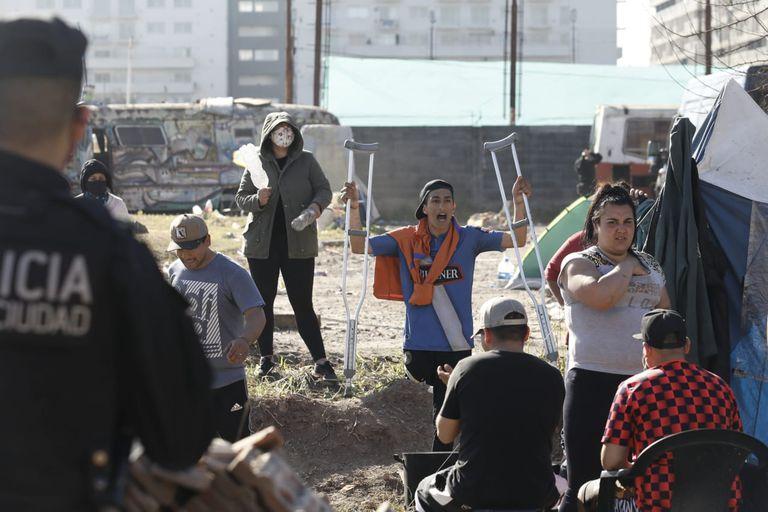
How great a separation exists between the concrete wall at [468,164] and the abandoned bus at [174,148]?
3155mm

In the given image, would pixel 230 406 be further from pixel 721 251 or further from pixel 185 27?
pixel 185 27

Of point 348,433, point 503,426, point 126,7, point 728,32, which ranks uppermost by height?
point 126,7

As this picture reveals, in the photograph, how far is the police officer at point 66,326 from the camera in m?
2.02

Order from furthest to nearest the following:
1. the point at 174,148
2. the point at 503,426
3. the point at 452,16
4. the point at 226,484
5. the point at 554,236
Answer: the point at 452,16 < the point at 174,148 < the point at 554,236 < the point at 503,426 < the point at 226,484

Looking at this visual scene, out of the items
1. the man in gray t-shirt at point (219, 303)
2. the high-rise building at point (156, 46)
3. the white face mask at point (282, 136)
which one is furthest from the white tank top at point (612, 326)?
the high-rise building at point (156, 46)

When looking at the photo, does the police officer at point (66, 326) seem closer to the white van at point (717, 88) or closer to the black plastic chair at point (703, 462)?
the black plastic chair at point (703, 462)

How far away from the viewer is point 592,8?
85062 millimetres

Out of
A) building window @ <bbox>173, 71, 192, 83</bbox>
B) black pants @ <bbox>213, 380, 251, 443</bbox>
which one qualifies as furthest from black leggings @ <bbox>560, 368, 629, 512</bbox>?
building window @ <bbox>173, 71, 192, 83</bbox>

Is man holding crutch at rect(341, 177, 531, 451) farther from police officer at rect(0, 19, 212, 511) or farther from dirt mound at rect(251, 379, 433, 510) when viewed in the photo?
police officer at rect(0, 19, 212, 511)

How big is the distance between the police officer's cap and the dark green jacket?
568cm

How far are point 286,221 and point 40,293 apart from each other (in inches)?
233

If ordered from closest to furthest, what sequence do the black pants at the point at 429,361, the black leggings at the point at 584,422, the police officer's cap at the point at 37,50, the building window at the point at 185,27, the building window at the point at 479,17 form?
the police officer's cap at the point at 37,50
the black leggings at the point at 584,422
the black pants at the point at 429,361
the building window at the point at 479,17
the building window at the point at 185,27

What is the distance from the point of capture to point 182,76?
9088cm

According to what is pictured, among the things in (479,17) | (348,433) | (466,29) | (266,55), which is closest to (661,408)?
(348,433)
